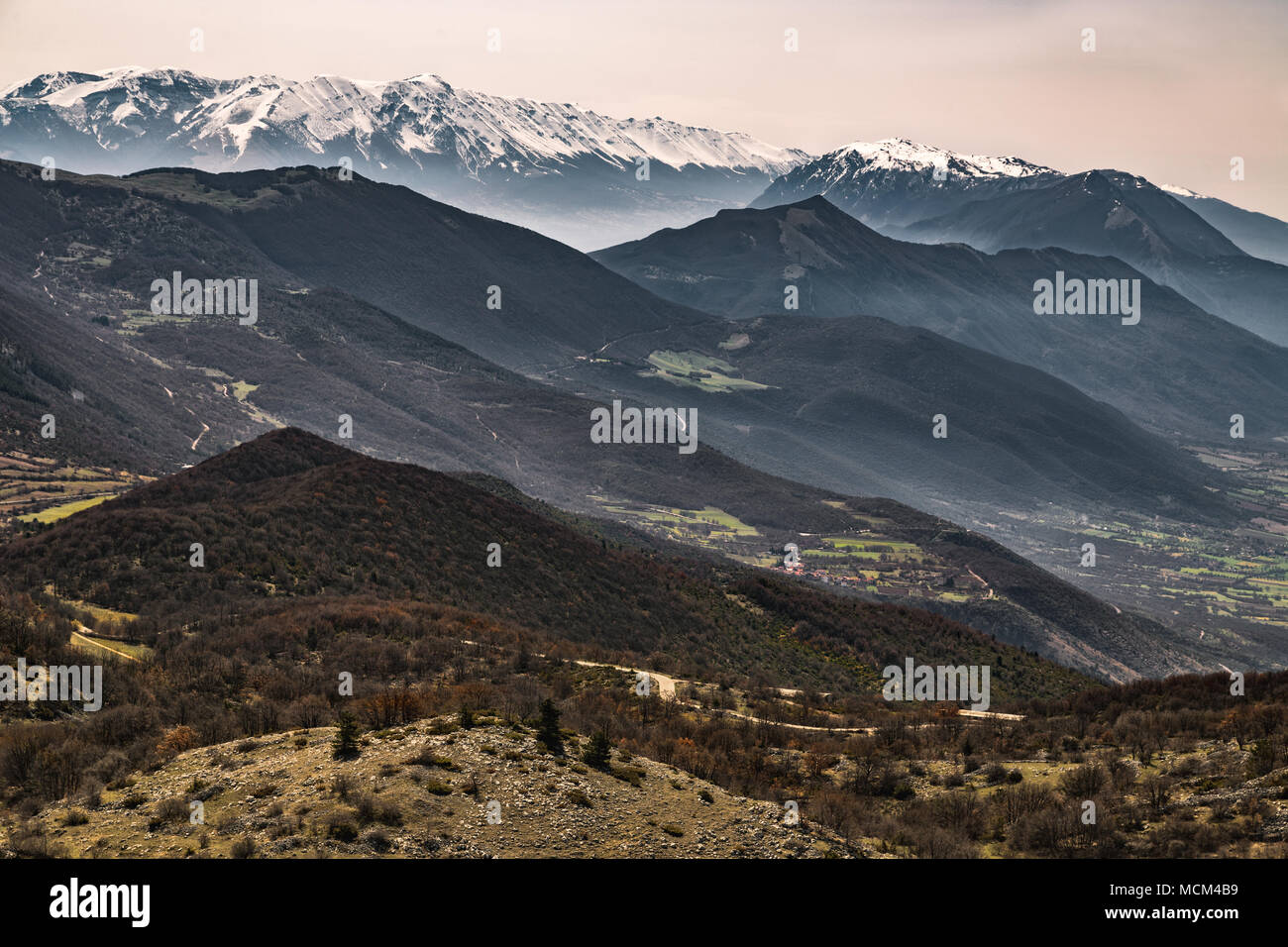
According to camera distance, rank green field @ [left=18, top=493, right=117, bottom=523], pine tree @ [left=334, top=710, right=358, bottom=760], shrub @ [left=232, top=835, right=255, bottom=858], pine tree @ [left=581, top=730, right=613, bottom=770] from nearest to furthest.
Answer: shrub @ [left=232, top=835, right=255, bottom=858]
pine tree @ [left=334, top=710, right=358, bottom=760]
pine tree @ [left=581, top=730, right=613, bottom=770]
green field @ [left=18, top=493, right=117, bottom=523]

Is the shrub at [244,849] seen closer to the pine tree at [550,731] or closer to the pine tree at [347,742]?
the pine tree at [347,742]

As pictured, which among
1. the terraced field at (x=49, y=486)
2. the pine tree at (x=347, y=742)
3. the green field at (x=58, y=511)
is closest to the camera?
the pine tree at (x=347, y=742)

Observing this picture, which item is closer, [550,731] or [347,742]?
[347,742]

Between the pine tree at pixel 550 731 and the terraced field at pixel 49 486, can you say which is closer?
the pine tree at pixel 550 731

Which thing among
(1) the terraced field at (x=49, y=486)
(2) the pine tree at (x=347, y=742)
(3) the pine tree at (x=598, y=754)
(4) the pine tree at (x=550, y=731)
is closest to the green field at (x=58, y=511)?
(1) the terraced field at (x=49, y=486)

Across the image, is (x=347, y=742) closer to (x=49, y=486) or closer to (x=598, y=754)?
(x=598, y=754)

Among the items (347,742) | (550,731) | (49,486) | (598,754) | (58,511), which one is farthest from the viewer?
(49,486)

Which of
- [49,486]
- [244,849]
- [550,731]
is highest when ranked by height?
[49,486]

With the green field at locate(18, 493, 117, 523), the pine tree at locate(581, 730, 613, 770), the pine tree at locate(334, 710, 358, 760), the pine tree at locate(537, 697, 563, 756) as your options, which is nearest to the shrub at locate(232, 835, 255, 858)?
the pine tree at locate(334, 710, 358, 760)

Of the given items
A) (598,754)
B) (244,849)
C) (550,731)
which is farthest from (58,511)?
(244,849)

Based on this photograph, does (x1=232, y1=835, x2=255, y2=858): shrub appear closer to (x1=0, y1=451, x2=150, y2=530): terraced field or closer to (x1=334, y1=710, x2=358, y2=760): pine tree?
(x1=334, y1=710, x2=358, y2=760): pine tree

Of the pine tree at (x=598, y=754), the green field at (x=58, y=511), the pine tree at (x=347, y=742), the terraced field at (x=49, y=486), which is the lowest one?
the pine tree at (x=598, y=754)
